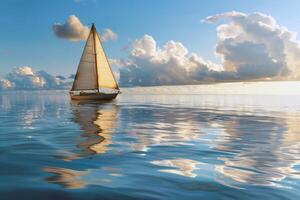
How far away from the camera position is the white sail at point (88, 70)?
77.8 metres

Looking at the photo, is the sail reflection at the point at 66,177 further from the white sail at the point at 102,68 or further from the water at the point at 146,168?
the white sail at the point at 102,68

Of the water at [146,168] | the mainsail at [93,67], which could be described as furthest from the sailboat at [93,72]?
the water at [146,168]

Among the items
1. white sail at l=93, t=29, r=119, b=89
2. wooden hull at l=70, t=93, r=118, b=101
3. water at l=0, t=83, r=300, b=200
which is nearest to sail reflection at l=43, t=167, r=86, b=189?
water at l=0, t=83, r=300, b=200

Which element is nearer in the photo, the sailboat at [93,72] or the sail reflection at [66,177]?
the sail reflection at [66,177]

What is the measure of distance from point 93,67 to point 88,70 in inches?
57.8

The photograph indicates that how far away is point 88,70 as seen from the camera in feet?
257

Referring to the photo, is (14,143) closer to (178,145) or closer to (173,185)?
(178,145)

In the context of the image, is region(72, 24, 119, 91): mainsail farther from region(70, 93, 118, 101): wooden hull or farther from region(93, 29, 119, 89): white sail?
region(70, 93, 118, 101): wooden hull

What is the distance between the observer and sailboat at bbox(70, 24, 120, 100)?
7750cm

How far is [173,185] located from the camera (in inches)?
349

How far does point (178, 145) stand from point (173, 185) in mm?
7561

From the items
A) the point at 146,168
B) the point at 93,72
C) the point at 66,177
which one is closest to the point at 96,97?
the point at 93,72

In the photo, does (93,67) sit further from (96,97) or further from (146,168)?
(146,168)

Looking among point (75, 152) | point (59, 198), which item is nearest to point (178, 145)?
point (75, 152)
